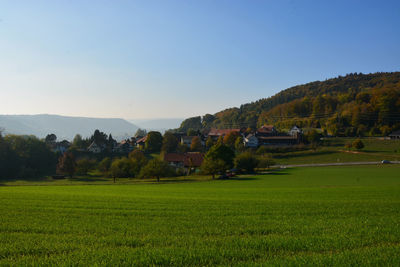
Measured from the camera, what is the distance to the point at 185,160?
71.2m

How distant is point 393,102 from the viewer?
118625 millimetres

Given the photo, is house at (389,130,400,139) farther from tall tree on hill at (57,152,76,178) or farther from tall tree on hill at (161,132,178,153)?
tall tree on hill at (57,152,76,178)

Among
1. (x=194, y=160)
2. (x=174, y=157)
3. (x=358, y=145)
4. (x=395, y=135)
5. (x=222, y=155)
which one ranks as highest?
(x=395, y=135)

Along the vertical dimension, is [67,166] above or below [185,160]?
below

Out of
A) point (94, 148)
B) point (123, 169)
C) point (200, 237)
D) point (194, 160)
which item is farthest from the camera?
point (94, 148)

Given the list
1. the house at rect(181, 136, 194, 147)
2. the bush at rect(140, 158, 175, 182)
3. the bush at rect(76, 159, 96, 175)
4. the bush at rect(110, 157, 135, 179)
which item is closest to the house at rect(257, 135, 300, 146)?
the house at rect(181, 136, 194, 147)

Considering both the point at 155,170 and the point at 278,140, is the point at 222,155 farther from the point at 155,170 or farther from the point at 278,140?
the point at 278,140

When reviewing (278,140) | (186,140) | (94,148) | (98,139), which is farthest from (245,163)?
(98,139)

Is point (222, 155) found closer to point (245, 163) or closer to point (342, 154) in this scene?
point (245, 163)

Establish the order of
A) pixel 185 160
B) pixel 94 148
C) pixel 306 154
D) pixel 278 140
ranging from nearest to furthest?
1. pixel 185 160
2. pixel 306 154
3. pixel 94 148
4. pixel 278 140

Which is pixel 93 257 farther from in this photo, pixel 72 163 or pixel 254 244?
pixel 72 163

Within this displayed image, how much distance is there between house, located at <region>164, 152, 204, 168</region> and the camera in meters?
69.5

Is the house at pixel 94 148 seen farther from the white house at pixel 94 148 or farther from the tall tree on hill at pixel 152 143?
the tall tree on hill at pixel 152 143

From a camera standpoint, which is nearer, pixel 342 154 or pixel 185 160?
pixel 185 160
